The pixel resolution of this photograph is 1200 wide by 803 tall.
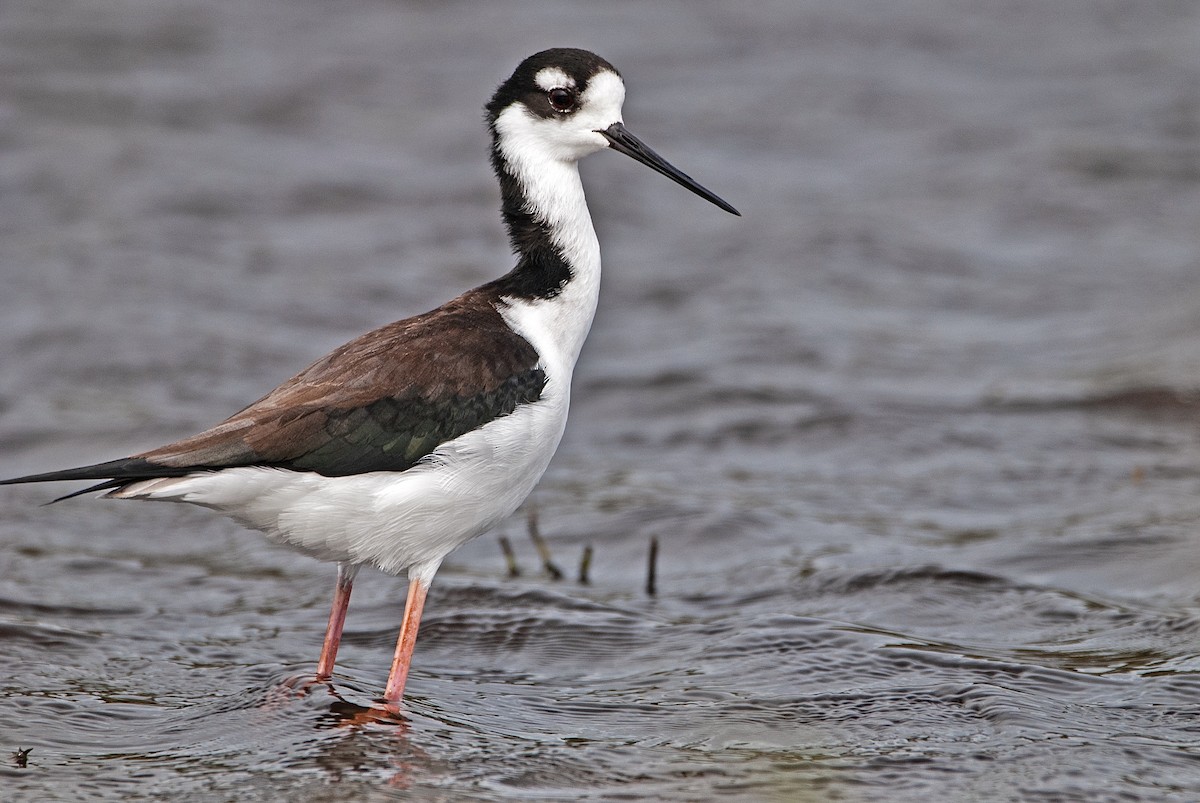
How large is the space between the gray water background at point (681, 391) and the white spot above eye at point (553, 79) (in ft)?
8.61

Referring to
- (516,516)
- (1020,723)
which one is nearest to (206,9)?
(516,516)

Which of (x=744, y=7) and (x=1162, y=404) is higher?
(x=744, y=7)

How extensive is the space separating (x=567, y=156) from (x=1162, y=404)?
5.95 m

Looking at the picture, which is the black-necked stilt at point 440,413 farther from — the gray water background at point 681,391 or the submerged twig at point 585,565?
the submerged twig at point 585,565

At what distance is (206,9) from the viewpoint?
63.8ft

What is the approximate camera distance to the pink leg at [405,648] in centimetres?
645

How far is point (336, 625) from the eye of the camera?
6.78m

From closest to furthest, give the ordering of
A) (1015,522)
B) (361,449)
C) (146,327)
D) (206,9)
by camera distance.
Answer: (361,449) < (1015,522) < (146,327) < (206,9)

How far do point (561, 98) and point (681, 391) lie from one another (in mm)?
5101

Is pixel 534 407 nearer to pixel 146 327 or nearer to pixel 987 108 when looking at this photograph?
pixel 146 327

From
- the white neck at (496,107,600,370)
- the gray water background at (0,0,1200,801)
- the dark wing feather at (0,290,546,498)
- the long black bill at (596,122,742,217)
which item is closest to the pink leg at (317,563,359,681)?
the gray water background at (0,0,1200,801)

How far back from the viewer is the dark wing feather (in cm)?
593

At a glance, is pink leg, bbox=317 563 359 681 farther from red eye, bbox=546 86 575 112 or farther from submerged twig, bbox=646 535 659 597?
red eye, bbox=546 86 575 112

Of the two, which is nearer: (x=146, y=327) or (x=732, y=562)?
(x=732, y=562)
